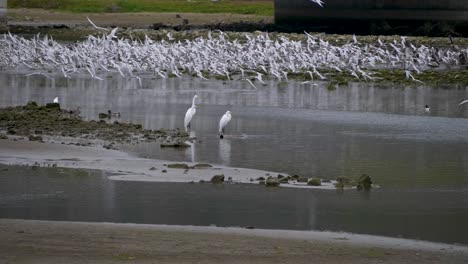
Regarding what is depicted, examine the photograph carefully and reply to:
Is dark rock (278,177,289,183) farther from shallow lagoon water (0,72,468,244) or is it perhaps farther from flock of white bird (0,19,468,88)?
flock of white bird (0,19,468,88)

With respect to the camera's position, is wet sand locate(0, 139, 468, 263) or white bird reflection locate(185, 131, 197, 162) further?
white bird reflection locate(185, 131, 197, 162)

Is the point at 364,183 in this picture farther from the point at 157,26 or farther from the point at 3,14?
the point at 3,14

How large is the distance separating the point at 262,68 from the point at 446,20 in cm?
1425

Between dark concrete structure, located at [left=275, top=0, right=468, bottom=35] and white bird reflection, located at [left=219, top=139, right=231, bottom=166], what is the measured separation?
2616cm

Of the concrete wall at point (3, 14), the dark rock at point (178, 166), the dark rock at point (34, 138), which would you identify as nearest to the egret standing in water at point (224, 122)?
the dark rock at point (34, 138)

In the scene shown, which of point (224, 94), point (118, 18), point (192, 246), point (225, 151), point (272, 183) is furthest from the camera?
point (118, 18)

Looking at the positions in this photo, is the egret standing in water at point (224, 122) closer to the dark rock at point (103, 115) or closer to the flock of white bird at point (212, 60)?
the dark rock at point (103, 115)

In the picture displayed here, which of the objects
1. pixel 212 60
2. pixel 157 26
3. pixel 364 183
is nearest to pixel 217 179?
pixel 364 183

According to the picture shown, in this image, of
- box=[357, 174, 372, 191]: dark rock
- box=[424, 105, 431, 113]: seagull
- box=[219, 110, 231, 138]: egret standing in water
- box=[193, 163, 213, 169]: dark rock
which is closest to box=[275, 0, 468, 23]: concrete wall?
box=[424, 105, 431, 113]: seagull

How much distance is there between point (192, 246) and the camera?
8258 mm

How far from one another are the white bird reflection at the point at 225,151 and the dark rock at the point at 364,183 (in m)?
2.08

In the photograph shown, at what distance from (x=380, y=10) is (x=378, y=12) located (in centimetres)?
11

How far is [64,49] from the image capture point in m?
31.0

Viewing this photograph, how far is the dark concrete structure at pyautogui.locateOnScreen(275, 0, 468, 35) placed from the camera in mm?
40469
